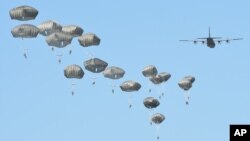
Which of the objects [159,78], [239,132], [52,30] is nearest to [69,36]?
Result: [52,30]

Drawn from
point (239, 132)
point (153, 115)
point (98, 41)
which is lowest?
point (239, 132)

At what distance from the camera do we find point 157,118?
19288 cm

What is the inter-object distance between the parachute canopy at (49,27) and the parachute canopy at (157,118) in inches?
1385

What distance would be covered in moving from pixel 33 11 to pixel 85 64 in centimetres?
1768

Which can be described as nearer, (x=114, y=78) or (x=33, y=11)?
(x=33, y=11)

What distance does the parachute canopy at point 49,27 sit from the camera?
173250mm

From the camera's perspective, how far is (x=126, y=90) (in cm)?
18675

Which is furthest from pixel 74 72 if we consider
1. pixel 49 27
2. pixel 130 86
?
pixel 130 86

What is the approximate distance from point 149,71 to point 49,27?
1119 inches

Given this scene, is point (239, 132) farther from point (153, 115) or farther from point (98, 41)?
point (153, 115)

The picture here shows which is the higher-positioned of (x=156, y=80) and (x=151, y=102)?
(x=156, y=80)

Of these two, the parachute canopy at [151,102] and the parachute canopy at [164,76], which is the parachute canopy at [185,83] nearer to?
the parachute canopy at [164,76]

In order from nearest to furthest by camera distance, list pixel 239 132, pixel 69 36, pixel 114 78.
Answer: pixel 239 132 → pixel 69 36 → pixel 114 78

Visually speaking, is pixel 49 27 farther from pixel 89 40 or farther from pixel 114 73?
pixel 114 73
